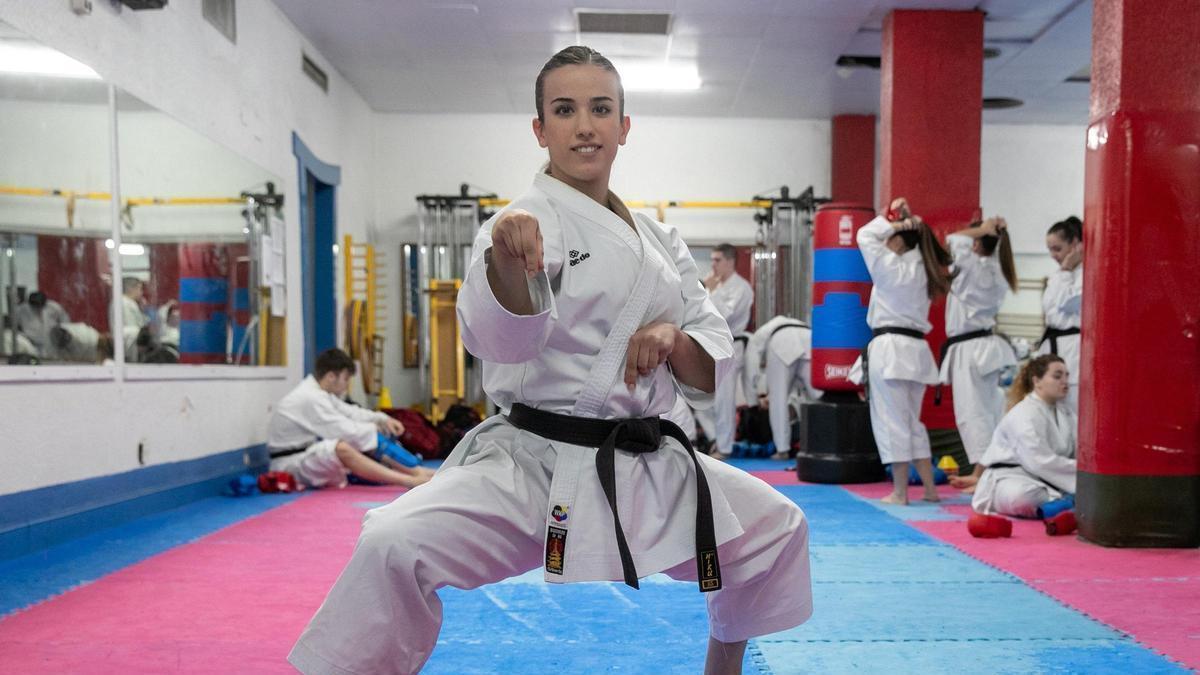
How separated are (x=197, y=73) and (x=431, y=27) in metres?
2.55

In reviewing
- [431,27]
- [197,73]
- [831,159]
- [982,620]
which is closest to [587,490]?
[982,620]

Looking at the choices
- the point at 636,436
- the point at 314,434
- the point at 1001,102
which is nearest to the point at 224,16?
the point at 314,434

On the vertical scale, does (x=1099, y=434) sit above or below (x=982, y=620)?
above

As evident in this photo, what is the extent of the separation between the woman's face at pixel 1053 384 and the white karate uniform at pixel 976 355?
0.90 m

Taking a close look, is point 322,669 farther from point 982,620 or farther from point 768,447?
point 768,447

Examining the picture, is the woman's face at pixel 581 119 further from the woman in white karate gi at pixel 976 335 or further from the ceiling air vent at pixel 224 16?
the ceiling air vent at pixel 224 16

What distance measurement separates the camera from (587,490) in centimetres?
165

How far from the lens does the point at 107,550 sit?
4219 mm

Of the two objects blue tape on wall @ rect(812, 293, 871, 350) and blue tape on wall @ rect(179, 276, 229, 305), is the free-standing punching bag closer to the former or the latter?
blue tape on wall @ rect(812, 293, 871, 350)

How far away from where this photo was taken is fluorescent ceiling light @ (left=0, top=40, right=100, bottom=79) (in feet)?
13.1

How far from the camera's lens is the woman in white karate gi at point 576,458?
1.49 m

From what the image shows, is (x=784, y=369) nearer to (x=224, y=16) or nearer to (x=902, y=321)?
(x=902, y=321)

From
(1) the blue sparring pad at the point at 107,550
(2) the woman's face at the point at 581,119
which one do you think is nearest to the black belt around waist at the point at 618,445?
(2) the woman's face at the point at 581,119

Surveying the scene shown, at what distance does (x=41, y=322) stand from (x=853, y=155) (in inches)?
348
